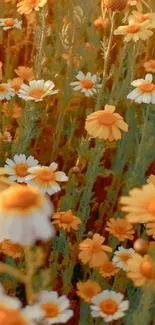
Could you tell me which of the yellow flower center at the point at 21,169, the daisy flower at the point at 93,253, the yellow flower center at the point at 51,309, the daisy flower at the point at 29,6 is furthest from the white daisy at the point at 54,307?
the daisy flower at the point at 29,6

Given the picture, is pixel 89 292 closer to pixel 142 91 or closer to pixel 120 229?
pixel 120 229

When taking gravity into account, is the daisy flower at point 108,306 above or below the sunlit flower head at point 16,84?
below

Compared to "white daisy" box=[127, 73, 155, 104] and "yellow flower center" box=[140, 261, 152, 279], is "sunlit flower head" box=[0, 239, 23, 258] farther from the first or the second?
"white daisy" box=[127, 73, 155, 104]

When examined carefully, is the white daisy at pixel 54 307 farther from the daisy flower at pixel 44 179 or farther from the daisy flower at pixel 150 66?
the daisy flower at pixel 150 66

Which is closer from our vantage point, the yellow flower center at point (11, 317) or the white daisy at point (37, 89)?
the yellow flower center at point (11, 317)

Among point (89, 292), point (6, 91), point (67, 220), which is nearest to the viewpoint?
point (89, 292)

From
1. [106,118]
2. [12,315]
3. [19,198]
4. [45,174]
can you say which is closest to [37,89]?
[106,118]
